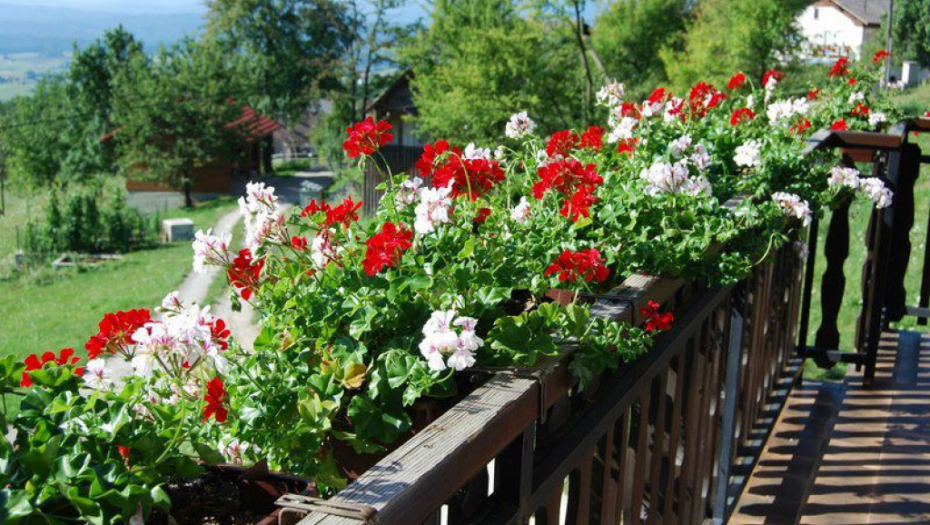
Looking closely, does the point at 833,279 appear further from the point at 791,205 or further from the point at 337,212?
the point at 337,212

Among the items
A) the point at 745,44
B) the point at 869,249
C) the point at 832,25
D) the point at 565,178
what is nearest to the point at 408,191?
the point at 565,178

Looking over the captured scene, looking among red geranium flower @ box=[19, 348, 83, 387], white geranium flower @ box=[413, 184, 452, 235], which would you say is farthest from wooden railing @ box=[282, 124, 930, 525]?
red geranium flower @ box=[19, 348, 83, 387]

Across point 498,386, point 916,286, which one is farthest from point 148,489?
point 916,286

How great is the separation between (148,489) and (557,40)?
1145 inches

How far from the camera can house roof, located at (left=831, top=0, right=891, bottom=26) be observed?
2213 inches

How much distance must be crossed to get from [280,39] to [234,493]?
51557 millimetres

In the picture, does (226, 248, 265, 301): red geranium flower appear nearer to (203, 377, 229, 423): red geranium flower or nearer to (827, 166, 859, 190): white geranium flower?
(203, 377, 229, 423): red geranium flower

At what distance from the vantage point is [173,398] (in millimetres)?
1371

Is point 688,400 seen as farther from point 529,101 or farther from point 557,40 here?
point 557,40

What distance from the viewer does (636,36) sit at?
125 feet

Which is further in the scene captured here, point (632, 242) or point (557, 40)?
point (557, 40)

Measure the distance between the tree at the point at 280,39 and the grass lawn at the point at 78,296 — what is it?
21.8 m

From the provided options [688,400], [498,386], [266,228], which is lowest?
[688,400]

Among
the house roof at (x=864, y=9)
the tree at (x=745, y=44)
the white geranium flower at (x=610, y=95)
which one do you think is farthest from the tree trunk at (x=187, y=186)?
the house roof at (x=864, y=9)
